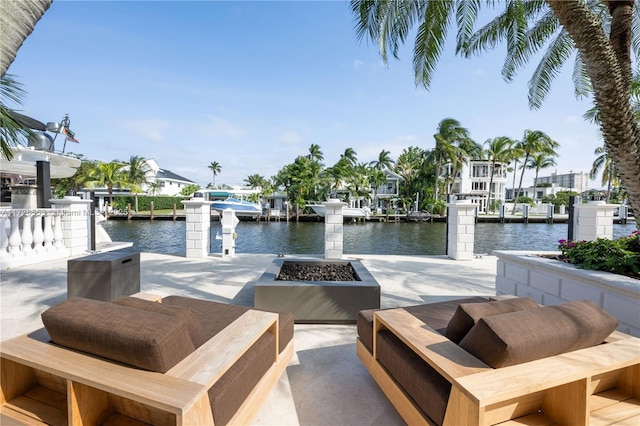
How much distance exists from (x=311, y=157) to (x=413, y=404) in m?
33.3


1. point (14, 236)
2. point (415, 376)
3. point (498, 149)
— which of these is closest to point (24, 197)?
point (14, 236)

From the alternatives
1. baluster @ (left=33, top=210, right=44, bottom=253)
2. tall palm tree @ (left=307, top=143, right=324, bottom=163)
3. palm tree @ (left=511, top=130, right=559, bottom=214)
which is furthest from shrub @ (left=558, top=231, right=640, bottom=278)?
palm tree @ (left=511, top=130, right=559, bottom=214)

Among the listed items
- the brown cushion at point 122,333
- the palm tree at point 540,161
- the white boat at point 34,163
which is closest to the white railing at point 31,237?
the white boat at point 34,163

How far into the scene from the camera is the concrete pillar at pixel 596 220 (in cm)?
591

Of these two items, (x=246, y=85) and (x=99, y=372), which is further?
(x=246, y=85)

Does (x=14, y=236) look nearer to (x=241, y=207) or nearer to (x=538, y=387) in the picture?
(x=538, y=387)

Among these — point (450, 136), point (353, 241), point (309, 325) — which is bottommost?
point (353, 241)

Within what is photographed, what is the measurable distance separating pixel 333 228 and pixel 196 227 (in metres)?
2.97

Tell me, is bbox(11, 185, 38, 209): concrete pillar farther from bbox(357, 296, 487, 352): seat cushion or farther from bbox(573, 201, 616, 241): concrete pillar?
bbox(573, 201, 616, 241): concrete pillar

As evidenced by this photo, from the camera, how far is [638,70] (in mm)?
6344

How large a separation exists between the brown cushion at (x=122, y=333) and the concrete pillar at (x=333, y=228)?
15.8ft

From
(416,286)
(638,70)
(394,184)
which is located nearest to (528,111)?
(638,70)

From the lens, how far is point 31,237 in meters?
5.47

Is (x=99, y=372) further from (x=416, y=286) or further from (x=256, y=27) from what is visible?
(x=256, y=27)
